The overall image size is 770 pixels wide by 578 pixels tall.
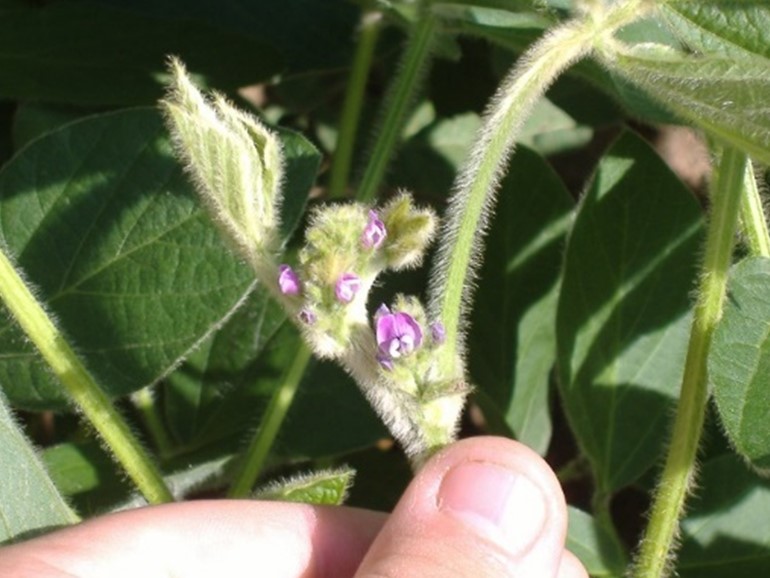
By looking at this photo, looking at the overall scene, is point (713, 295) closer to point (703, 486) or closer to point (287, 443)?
point (703, 486)

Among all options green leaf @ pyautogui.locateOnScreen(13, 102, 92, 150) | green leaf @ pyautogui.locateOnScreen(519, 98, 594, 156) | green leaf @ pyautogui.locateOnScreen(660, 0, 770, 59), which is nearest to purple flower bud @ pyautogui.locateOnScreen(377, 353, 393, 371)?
green leaf @ pyautogui.locateOnScreen(660, 0, 770, 59)

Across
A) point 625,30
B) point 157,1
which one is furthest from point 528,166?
point 157,1

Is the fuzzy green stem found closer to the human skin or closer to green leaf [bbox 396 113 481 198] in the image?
the human skin

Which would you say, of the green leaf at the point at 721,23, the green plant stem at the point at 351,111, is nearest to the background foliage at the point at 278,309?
the green leaf at the point at 721,23

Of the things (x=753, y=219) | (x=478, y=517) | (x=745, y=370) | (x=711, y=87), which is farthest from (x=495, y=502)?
(x=753, y=219)

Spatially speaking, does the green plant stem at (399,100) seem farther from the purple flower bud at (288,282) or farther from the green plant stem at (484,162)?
the purple flower bud at (288,282)

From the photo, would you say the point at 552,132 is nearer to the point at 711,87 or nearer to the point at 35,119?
the point at 35,119

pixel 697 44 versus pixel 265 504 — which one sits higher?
pixel 697 44
